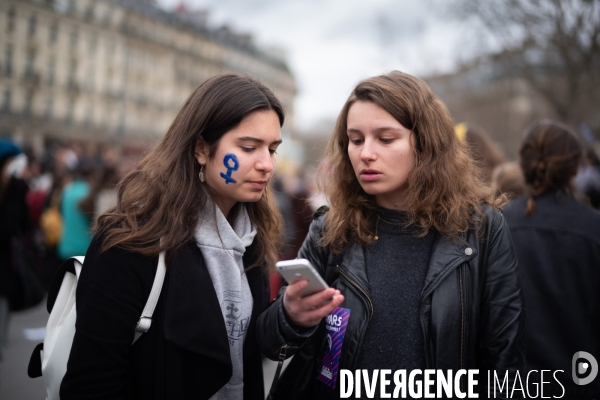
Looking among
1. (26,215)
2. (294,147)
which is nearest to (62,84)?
(294,147)

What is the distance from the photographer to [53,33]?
48938mm

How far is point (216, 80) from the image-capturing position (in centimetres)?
226

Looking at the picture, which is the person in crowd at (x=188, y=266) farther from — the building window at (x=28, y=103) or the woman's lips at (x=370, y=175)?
the building window at (x=28, y=103)

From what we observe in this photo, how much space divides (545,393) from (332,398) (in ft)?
4.22

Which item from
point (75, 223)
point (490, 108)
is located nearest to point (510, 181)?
point (75, 223)

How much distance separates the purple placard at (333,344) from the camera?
215cm

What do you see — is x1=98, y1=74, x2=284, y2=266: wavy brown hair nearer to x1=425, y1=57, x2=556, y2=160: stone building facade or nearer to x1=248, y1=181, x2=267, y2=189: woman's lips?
x1=248, y1=181, x2=267, y2=189: woman's lips

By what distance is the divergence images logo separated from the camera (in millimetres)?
2883

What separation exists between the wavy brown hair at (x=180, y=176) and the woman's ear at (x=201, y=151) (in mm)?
19

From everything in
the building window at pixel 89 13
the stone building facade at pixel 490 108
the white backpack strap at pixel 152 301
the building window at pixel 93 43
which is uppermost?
the building window at pixel 89 13

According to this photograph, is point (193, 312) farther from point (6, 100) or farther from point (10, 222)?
point (6, 100)

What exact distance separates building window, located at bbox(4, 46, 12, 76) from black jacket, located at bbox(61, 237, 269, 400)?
2033 inches

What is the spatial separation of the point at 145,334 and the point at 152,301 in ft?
0.48

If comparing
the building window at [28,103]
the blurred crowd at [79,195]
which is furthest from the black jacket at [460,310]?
the building window at [28,103]
